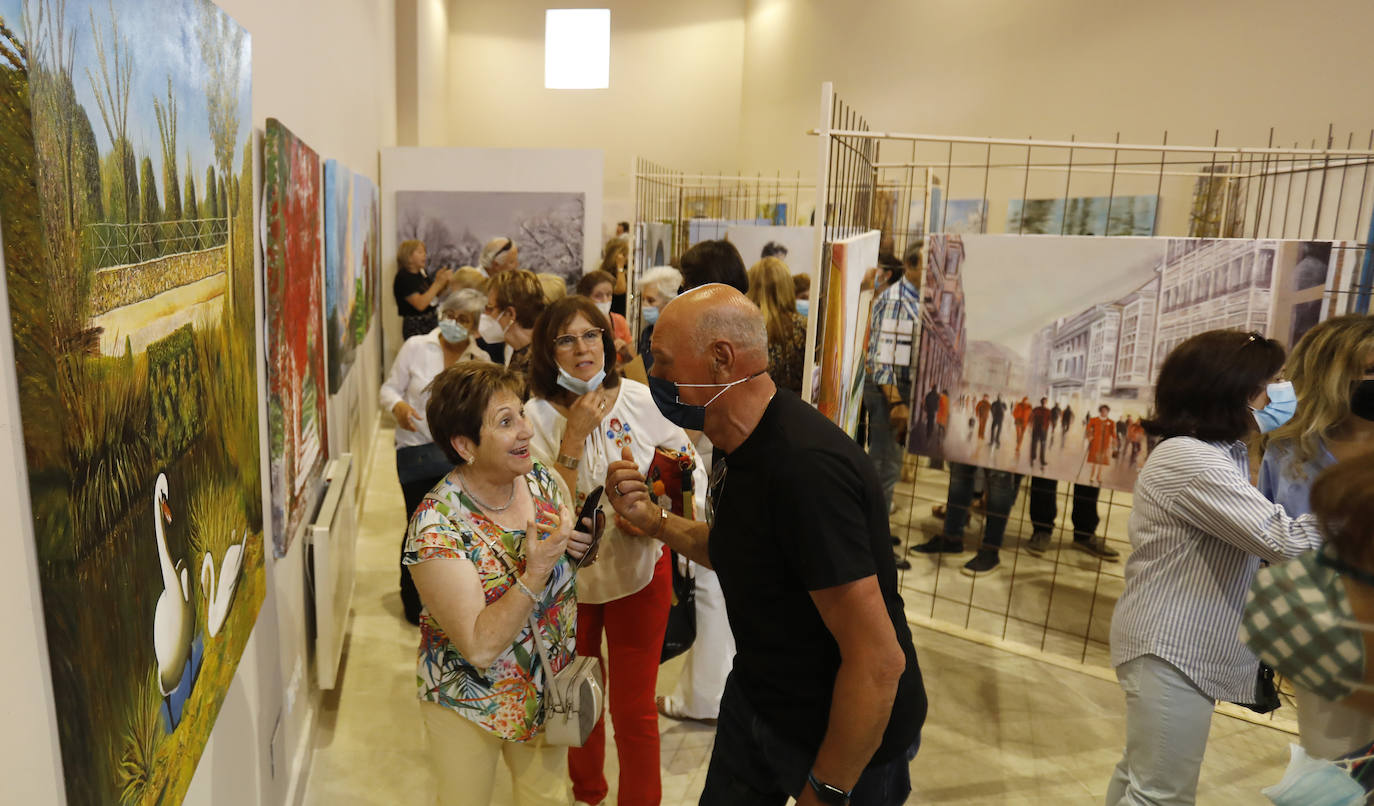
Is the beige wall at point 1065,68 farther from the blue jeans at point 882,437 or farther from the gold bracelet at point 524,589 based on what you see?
the gold bracelet at point 524,589

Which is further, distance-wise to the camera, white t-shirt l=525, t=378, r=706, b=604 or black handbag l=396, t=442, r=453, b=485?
black handbag l=396, t=442, r=453, b=485

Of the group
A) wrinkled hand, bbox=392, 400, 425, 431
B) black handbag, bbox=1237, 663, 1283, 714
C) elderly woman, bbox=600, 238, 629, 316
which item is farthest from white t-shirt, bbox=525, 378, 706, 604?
elderly woman, bbox=600, 238, 629, 316

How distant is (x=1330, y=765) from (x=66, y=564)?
159cm

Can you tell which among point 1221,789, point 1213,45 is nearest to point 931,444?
point 1221,789

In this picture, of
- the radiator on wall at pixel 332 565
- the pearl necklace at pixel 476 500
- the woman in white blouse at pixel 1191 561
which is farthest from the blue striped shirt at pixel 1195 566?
the radiator on wall at pixel 332 565

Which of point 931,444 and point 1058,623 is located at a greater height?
point 931,444

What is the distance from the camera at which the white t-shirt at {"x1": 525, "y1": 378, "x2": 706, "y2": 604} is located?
2.71 metres

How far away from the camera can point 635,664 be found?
111 inches

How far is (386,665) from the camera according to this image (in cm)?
433

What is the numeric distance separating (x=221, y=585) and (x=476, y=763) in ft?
2.89

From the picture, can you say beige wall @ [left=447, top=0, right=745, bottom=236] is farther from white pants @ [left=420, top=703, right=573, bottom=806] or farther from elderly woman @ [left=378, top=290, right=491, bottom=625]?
white pants @ [left=420, top=703, right=573, bottom=806]

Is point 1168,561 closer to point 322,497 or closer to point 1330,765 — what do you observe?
point 1330,765

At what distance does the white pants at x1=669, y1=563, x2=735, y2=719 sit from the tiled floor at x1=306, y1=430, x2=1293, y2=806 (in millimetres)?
113

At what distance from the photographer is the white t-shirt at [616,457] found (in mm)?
2709
